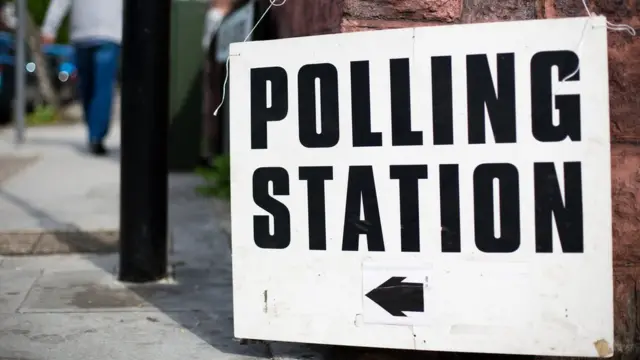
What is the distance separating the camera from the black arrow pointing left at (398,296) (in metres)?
2.79

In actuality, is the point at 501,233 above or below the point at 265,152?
below

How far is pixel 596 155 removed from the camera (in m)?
2.64

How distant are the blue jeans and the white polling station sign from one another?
5.33 m

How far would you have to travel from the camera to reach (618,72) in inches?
114

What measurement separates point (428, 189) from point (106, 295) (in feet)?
6.20

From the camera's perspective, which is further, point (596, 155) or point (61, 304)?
point (61, 304)

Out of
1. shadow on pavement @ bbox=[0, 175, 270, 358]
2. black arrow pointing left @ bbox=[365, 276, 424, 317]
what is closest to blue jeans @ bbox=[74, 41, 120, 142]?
shadow on pavement @ bbox=[0, 175, 270, 358]

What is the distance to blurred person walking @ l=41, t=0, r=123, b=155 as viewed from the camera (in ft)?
25.5

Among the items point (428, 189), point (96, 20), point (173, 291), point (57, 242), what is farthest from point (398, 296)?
point (96, 20)

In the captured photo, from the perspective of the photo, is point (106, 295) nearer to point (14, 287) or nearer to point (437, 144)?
point (14, 287)

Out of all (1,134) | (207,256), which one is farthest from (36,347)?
(1,134)

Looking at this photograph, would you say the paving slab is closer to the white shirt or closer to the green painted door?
the green painted door

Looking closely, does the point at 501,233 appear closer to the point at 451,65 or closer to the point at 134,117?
the point at 451,65

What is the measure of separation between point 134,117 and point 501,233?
2095mm
